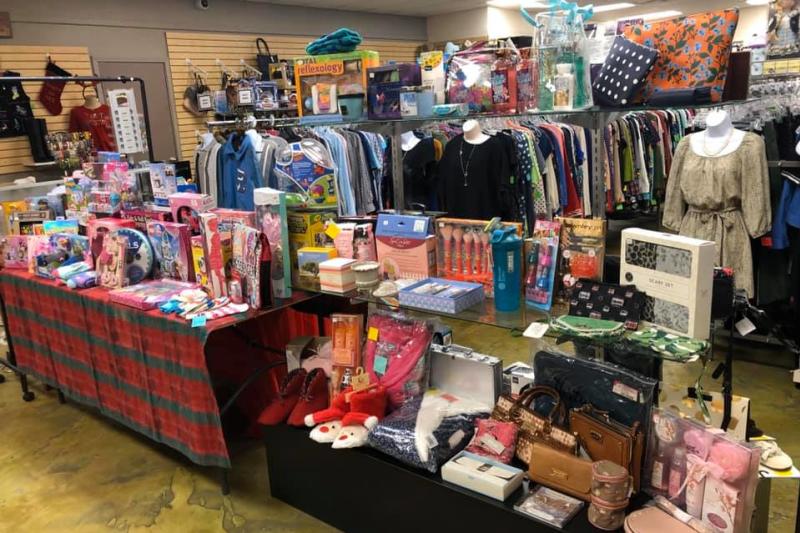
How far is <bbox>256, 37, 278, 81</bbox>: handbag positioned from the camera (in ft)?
29.1

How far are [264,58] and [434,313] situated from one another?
7.66m

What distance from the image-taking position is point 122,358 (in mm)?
3148

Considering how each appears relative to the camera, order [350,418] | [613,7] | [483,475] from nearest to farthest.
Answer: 1. [483,475]
2. [350,418]
3. [613,7]

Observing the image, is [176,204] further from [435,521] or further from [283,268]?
[435,521]

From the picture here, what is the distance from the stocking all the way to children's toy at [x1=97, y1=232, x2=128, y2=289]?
171 inches

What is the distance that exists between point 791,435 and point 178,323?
10.1ft

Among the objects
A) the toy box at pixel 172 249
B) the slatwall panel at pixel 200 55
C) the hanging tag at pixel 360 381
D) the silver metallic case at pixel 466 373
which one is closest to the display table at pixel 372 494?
the hanging tag at pixel 360 381

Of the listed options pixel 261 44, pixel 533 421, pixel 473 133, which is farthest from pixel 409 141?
pixel 261 44

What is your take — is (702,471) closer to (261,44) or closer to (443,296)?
(443,296)

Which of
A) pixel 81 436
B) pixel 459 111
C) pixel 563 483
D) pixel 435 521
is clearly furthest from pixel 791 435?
pixel 81 436

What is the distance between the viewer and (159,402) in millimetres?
3014

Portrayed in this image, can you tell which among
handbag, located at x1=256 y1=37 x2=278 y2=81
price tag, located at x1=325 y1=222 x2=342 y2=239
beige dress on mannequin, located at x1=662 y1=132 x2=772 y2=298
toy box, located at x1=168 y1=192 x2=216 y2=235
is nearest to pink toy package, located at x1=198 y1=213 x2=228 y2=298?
→ toy box, located at x1=168 y1=192 x2=216 y2=235

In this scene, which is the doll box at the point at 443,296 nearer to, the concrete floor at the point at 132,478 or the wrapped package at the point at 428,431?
the wrapped package at the point at 428,431

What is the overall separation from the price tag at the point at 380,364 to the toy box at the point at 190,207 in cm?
121
